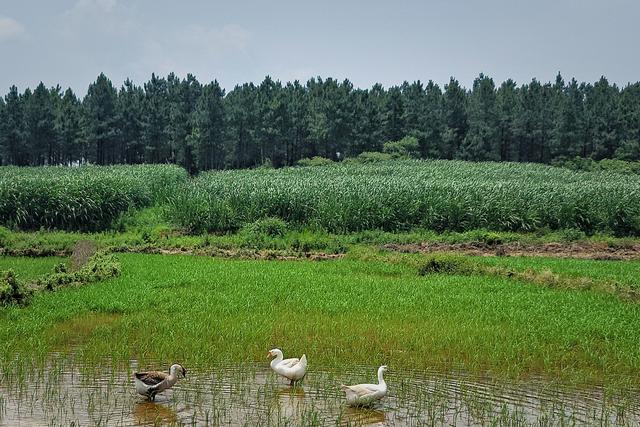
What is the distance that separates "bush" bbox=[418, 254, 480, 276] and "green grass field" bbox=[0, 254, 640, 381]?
5.55 ft

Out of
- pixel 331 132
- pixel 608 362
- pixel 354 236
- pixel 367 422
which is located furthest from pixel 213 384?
pixel 331 132

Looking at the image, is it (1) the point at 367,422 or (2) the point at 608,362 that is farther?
(2) the point at 608,362

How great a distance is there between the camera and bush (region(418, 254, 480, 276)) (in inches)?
846

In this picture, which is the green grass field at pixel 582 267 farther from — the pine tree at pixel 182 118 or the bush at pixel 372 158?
the pine tree at pixel 182 118

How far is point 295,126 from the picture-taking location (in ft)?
305

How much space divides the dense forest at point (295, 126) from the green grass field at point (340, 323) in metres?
73.1

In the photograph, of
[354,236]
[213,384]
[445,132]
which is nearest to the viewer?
[213,384]

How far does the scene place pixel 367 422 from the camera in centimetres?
855

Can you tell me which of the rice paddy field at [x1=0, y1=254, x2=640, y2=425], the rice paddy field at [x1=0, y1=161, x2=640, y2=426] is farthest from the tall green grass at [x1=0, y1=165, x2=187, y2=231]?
the rice paddy field at [x1=0, y1=254, x2=640, y2=425]

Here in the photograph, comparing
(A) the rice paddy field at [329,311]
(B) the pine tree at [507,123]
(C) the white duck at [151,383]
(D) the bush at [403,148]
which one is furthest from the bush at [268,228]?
(B) the pine tree at [507,123]

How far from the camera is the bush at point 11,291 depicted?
15055 millimetres

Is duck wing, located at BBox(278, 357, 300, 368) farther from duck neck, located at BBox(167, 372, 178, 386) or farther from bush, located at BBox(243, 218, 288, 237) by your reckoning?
bush, located at BBox(243, 218, 288, 237)

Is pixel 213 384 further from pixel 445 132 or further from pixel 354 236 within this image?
pixel 445 132

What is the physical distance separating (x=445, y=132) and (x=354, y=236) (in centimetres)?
7058
